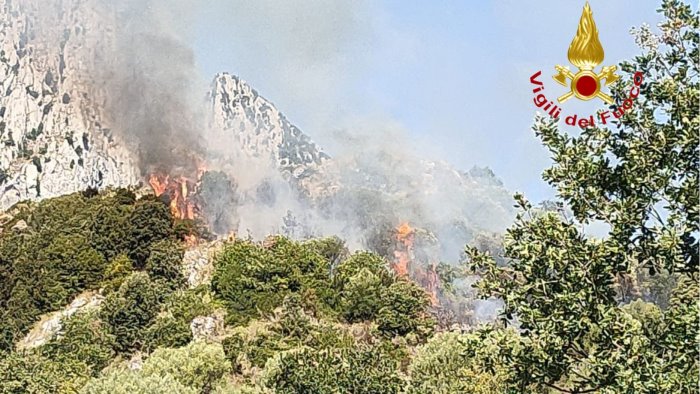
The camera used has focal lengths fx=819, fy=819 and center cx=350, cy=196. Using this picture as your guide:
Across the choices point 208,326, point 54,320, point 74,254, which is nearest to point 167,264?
point 74,254

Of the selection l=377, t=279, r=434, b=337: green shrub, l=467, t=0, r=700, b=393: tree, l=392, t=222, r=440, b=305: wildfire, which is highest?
l=392, t=222, r=440, b=305: wildfire

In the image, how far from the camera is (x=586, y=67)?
737 cm

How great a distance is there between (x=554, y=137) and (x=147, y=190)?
5246cm

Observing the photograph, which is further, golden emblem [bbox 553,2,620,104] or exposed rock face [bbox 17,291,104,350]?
exposed rock face [bbox 17,291,104,350]

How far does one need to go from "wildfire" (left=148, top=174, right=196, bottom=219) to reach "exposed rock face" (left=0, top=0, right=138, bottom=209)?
37.9 meters

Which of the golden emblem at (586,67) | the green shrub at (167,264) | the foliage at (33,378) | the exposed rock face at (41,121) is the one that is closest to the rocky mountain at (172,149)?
the exposed rock face at (41,121)

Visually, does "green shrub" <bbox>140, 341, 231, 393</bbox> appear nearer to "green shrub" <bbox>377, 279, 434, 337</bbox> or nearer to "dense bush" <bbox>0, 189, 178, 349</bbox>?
"green shrub" <bbox>377, 279, 434, 337</bbox>

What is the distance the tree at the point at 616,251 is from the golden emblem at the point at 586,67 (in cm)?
18

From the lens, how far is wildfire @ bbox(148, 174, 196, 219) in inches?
2085

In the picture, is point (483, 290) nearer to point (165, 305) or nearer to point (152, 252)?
point (165, 305)

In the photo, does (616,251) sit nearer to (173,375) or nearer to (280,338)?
(173,375)

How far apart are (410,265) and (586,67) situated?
49.1m

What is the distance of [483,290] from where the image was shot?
24.1 ft

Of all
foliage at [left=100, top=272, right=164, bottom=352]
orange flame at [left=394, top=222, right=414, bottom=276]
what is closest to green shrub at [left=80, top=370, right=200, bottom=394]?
foliage at [left=100, top=272, right=164, bottom=352]
